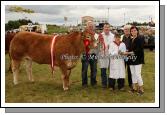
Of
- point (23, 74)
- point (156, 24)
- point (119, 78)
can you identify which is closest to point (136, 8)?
point (156, 24)

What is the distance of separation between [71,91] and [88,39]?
117cm

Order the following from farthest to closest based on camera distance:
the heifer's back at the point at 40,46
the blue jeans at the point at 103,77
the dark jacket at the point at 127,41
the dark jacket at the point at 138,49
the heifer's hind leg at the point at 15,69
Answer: the heifer's hind leg at the point at 15,69 < the blue jeans at the point at 103,77 < the heifer's back at the point at 40,46 < the dark jacket at the point at 127,41 < the dark jacket at the point at 138,49

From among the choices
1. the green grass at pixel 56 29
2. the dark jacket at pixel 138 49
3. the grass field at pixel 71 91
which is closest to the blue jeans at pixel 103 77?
the grass field at pixel 71 91

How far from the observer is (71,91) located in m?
9.81

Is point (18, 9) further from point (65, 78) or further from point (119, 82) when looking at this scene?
point (119, 82)

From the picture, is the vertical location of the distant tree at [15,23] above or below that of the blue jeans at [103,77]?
above

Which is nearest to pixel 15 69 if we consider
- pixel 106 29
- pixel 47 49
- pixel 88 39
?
pixel 47 49

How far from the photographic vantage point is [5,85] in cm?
991

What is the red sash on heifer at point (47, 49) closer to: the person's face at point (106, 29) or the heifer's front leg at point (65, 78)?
the heifer's front leg at point (65, 78)

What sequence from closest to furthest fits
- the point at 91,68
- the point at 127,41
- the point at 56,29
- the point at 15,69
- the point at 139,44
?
the point at 139,44
the point at 127,41
the point at 56,29
the point at 91,68
the point at 15,69

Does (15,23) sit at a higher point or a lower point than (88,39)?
Answer: higher

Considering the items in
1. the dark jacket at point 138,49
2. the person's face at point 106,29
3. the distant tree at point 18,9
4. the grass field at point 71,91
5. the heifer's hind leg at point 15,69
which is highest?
the distant tree at point 18,9

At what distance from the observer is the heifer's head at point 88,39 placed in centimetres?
967

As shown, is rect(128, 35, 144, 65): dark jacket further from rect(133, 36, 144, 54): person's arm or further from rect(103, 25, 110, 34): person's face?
rect(103, 25, 110, 34): person's face
